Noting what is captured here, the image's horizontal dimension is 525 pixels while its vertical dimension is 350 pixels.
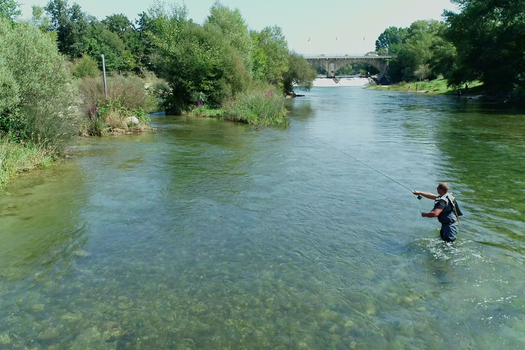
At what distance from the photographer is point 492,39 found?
4516 cm

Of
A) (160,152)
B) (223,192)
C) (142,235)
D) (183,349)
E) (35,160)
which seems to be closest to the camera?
(183,349)

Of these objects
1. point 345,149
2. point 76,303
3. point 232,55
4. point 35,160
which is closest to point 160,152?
point 35,160

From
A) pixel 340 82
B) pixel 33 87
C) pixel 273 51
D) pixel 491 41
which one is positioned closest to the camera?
pixel 33 87

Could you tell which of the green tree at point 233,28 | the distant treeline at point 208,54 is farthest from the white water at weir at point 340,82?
the green tree at point 233,28

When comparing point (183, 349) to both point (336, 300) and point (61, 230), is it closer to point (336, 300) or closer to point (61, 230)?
point (336, 300)

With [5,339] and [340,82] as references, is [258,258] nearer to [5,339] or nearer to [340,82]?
[5,339]

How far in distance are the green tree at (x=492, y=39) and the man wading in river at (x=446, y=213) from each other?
41.0 m

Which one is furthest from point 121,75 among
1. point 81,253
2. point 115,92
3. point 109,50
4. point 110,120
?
point 109,50

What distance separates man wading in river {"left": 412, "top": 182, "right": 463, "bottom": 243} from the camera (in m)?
8.16

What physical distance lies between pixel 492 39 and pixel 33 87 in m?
45.7

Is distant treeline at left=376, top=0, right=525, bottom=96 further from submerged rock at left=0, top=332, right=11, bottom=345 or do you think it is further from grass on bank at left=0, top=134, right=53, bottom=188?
submerged rock at left=0, top=332, right=11, bottom=345

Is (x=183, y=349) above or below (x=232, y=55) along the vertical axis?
A: below

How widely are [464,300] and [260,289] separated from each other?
3244 millimetres

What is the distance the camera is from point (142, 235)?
30.7 ft
